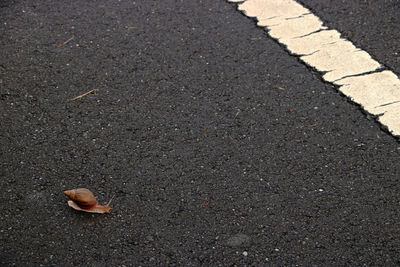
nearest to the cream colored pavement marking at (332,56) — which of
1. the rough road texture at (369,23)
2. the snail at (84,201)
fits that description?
the rough road texture at (369,23)

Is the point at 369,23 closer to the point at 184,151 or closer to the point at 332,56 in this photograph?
the point at 332,56

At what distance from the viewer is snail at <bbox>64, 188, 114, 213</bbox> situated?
218cm

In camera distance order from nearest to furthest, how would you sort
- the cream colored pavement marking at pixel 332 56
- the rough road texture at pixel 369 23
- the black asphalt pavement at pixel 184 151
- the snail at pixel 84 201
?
the black asphalt pavement at pixel 184 151 < the snail at pixel 84 201 < the cream colored pavement marking at pixel 332 56 < the rough road texture at pixel 369 23

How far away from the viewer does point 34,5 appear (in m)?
3.81

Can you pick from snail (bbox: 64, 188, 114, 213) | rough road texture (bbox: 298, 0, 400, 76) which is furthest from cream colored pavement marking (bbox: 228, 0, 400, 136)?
snail (bbox: 64, 188, 114, 213)

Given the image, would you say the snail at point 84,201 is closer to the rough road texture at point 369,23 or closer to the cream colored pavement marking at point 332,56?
the cream colored pavement marking at point 332,56

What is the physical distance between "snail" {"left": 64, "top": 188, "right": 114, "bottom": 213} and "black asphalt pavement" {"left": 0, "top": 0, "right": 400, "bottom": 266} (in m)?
0.03

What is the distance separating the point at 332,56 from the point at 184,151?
4.48 feet

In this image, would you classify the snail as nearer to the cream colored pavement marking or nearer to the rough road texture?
the cream colored pavement marking

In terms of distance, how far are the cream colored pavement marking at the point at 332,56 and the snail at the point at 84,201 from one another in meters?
1.61

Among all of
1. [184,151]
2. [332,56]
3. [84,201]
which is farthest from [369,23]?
[84,201]

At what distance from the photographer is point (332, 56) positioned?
3.25m

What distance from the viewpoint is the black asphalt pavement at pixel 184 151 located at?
6.75ft

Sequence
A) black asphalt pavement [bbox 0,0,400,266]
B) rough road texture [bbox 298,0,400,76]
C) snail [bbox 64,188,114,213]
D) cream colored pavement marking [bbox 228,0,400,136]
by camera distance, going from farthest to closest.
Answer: rough road texture [bbox 298,0,400,76]
cream colored pavement marking [bbox 228,0,400,136]
snail [bbox 64,188,114,213]
black asphalt pavement [bbox 0,0,400,266]
